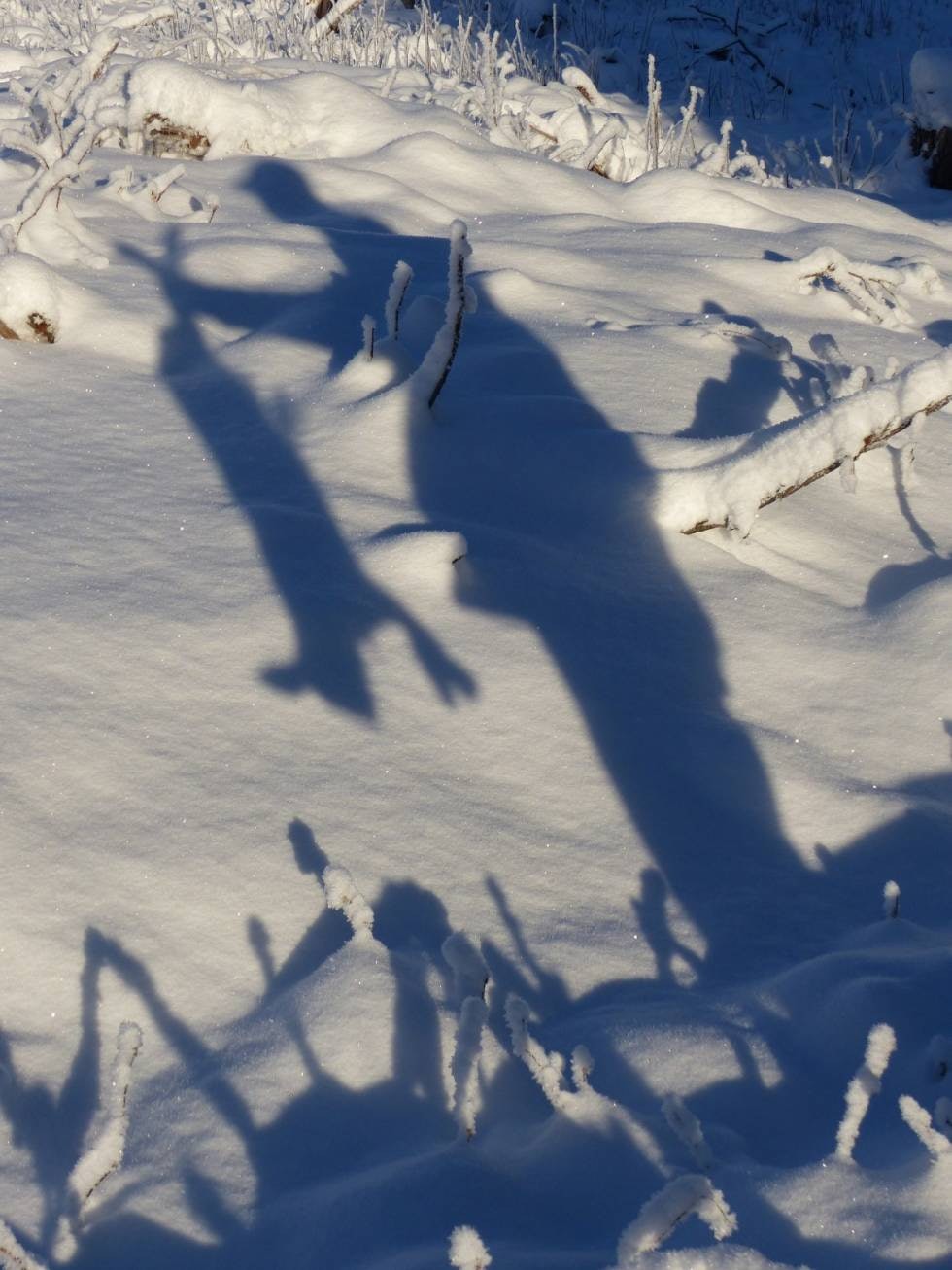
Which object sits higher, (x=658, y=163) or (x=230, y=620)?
(x=658, y=163)

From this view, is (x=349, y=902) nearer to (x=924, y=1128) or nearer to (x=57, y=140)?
(x=924, y=1128)

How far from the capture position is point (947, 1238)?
40.6 inches

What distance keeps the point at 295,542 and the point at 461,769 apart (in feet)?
1.89

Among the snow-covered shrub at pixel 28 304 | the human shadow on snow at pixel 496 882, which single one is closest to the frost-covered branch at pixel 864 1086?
the human shadow on snow at pixel 496 882

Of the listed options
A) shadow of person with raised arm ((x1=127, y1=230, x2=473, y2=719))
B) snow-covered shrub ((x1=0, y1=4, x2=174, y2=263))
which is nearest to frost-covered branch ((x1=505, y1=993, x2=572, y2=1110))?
shadow of person with raised arm ((x1=127, y1=230, x2=473, y2=719))

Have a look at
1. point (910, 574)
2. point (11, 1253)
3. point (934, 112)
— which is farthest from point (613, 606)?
point (934, 112)

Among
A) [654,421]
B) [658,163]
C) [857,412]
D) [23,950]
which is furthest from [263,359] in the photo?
[658,163]

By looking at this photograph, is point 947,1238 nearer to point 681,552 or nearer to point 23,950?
point 23,950

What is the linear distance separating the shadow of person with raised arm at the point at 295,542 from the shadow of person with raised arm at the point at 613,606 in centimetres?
16

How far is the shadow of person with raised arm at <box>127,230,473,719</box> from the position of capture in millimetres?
1806

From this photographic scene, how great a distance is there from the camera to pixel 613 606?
79.7 inches

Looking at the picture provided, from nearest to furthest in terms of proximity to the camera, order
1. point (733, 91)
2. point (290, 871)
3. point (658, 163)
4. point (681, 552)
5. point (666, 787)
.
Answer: point (290, 871) < point (666, 787) < point (681, 552) < point (658, 163) < point (733, 91)

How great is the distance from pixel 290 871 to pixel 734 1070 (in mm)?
556

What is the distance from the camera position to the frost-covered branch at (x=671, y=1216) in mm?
958
